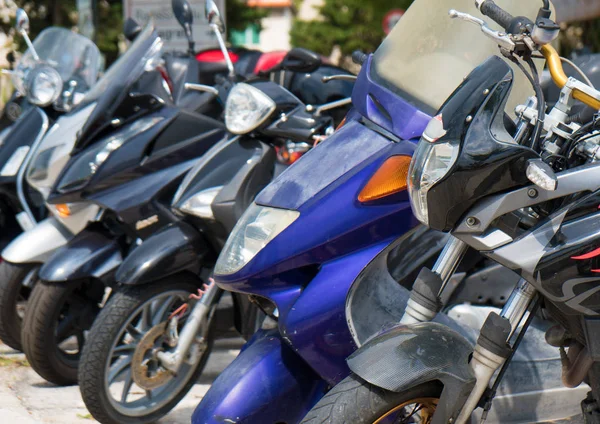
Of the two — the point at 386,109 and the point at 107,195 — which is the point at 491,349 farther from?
the point at 107,195

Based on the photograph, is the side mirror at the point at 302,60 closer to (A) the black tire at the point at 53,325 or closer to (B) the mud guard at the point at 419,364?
(A) the black tire at the point at 53,325

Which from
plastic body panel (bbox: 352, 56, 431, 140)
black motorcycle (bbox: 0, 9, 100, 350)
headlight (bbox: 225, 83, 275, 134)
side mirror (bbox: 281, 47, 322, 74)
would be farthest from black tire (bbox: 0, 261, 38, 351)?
plastic body panel (bbox: 352, 56, 431, 140)

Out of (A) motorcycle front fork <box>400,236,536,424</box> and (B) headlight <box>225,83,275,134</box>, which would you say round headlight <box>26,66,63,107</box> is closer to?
(B) headlight <box>225,83,275,134</box>

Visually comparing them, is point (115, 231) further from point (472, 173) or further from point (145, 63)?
point (472, 173)

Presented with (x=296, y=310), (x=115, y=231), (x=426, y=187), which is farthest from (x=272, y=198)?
(x=115, y=231)

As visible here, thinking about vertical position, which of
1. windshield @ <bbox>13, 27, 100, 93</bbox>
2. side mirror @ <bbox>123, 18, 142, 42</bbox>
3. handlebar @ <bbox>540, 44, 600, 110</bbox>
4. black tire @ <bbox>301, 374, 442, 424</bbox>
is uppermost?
handlebar @ <bbox>540, 44, 600, 110</bbox>

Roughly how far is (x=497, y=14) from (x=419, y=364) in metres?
0.88

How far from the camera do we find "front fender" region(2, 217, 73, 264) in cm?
446

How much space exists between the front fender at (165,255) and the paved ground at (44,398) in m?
0.72

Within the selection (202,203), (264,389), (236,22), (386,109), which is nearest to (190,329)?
(202,203)

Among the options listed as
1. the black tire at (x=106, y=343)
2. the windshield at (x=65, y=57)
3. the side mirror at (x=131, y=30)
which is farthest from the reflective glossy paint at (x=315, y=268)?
the windshield at (x=65, y=57)

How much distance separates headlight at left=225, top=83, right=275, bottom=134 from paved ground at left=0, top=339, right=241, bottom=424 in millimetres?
1261

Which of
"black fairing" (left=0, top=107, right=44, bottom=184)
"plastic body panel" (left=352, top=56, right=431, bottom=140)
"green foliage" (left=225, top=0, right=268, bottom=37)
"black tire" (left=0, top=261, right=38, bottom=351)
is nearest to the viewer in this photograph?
"plastic body panel" (left=352, top=56, right=431, bottom=140)

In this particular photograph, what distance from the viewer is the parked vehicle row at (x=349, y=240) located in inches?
85.9
